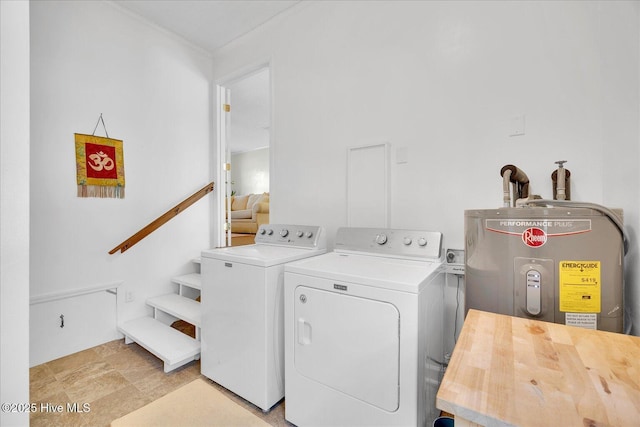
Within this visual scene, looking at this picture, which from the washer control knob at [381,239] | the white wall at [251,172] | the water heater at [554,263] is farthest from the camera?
the white wall at [251,172]

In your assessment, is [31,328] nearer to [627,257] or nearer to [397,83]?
[397,83]

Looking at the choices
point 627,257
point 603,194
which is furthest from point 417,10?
point 627,257

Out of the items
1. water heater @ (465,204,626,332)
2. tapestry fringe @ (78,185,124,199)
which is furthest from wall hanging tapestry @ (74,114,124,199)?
water heater @ (465,204,626,332)

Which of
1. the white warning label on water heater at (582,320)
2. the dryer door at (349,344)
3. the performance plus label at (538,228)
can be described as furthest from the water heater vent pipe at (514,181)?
the dryer door at (349,344)

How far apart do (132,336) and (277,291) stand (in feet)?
4.78

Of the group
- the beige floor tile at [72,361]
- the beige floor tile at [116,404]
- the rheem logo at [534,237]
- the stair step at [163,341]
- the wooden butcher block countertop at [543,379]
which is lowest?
the beige floor tile at [116,404]

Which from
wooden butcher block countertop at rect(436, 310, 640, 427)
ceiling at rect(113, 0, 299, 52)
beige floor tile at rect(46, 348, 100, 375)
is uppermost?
ceiling at rect(113, 0, 299, 52)

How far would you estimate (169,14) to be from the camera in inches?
97.7

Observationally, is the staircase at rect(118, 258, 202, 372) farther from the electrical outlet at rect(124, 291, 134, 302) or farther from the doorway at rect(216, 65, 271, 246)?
the doorway at rect(216, 65, 271, 246)

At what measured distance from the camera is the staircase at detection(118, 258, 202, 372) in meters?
1.96

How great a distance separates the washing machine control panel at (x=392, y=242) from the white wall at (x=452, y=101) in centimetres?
24

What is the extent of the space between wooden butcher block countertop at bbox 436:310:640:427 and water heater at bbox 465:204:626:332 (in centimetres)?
34

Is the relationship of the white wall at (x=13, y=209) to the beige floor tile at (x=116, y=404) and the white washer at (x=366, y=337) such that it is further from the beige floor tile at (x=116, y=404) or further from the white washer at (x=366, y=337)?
the white washer at (x=366, y=337)

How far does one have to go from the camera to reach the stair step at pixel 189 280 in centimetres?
253
